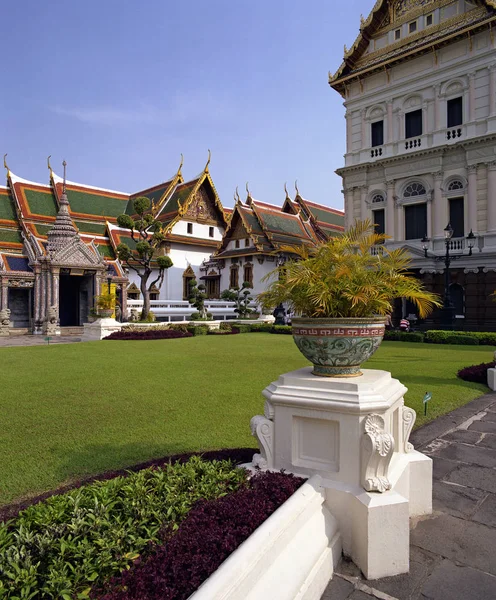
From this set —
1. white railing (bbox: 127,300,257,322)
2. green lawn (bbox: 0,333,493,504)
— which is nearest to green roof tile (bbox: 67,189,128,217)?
white railing (bbox: 127,300,257,322)

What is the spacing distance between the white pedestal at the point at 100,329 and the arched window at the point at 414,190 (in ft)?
53.3

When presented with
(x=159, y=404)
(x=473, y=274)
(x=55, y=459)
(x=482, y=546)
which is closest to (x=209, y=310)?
(x=473, y=274)

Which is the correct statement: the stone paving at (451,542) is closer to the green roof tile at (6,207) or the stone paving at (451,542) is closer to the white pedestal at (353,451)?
the white pedestal at (353,451)

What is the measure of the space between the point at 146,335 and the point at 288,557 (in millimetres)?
15432

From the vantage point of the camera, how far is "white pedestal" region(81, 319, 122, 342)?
56.2 ft

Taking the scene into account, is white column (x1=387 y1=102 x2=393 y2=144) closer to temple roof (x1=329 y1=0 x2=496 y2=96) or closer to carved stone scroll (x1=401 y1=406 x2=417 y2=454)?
temple roof (x1=329 y1=0 x2=496 y2=96)

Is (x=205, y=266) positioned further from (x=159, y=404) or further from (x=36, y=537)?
(x=36, y=537)

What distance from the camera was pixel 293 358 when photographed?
36.9 feet

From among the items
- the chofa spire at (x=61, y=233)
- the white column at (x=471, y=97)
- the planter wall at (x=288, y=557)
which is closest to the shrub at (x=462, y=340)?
the white column at (x=471, y=97)

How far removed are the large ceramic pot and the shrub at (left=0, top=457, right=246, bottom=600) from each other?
36.0 inches

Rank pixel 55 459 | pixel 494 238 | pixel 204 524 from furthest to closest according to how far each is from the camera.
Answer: pixel 494 238
pixel 55 459
pixel 204 524

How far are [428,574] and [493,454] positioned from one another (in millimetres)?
2354

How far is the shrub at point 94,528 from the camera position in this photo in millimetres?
1712

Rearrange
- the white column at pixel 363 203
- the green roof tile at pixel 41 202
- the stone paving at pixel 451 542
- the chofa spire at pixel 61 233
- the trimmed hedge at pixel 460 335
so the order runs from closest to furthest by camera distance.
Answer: the stone paving at pixel 451 542 < the trimmed hedge at pixel 460 335 < the chofa spire at pixel 61 233 < the white column at pixel 363 203 < the green roof tile at pixel 41 202
